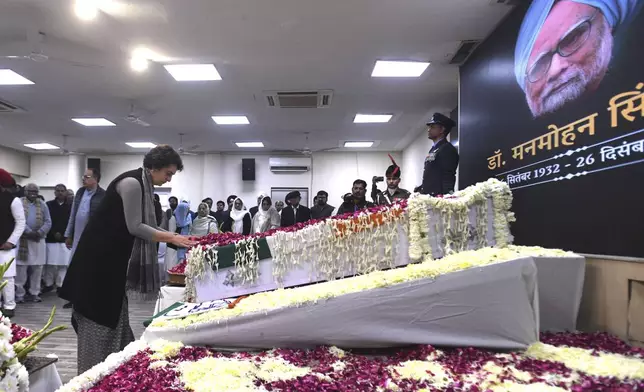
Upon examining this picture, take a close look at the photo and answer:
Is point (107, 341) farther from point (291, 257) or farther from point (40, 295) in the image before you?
point (40, 295)

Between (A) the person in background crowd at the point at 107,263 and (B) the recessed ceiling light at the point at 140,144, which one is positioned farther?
(B) the recessed ceiling light at the point at 140,144

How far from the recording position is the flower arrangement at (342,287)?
1312mm

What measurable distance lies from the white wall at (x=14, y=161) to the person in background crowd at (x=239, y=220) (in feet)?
23.1

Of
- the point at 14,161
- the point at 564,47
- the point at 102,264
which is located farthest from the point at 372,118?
the point at 14,161

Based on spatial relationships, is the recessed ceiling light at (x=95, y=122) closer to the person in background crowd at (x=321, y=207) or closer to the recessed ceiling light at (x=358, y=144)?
Answer: the person in background crowd at (x=321, y=207)

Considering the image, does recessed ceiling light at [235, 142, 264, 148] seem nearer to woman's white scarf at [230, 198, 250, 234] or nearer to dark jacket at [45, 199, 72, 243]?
woman's white scarf at [230, 198, 250, 234]

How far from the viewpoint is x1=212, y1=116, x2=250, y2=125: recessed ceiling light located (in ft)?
23.9

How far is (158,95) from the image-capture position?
19.7 feet

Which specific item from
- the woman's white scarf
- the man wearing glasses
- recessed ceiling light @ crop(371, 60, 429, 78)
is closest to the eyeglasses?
the man wearing glasses

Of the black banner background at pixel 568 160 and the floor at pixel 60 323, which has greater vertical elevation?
the black banner background at pixel 568 160

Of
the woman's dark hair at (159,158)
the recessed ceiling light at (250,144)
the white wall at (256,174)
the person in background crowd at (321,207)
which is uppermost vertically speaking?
the recessed ceiling light at (250,144)

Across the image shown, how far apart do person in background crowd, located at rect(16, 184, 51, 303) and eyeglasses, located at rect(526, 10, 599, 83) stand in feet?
19.6

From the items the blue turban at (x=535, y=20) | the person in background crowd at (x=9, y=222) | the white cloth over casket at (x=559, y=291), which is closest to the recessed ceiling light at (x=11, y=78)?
the person in background crowd at (x=9, y=222)

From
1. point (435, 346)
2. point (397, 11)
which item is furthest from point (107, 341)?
point (397, 11)
